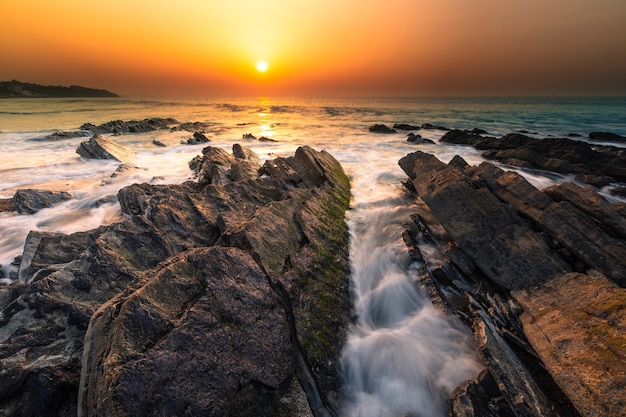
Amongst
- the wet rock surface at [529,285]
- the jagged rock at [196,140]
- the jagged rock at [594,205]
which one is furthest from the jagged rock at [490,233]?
the jagged rock at [196,140]

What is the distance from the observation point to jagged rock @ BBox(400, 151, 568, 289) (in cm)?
726

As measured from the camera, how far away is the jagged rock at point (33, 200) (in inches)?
447

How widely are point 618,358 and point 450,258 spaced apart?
3.94m

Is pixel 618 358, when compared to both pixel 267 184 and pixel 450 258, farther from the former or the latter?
pixel 267 184

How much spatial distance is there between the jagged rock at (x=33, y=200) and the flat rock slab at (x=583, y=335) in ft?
56.1

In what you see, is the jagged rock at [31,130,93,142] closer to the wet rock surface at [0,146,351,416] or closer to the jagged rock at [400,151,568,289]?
the wet rock surface at [0,146,351,416]

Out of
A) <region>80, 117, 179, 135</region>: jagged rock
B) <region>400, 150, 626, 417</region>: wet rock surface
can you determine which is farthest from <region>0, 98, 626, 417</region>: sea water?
<region>80, 117, 179, 135</region>: jagged rock

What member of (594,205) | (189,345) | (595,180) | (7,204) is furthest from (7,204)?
(595,180)

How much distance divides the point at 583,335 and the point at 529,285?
1956mm

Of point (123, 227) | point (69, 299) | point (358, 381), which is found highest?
point (123, 227)

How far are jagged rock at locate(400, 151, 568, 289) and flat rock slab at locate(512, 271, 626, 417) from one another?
1.56 feet

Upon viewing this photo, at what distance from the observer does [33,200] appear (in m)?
11.7

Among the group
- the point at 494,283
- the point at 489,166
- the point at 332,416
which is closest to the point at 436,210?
the point at 494,283

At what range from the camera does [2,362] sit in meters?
4.20
